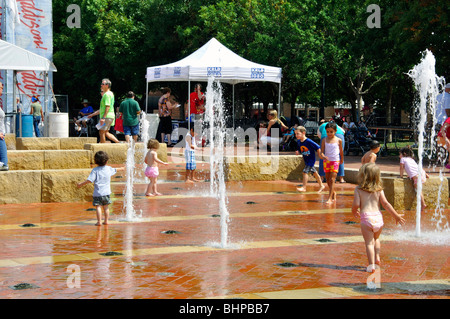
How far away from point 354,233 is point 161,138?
1511cm

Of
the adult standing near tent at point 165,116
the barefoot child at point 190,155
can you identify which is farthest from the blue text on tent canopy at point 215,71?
the barefoot child at point 190,155

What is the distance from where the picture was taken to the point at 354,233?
28.3 ft

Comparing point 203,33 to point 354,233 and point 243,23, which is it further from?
point 354,233

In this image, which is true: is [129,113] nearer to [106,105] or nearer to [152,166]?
[106,105]

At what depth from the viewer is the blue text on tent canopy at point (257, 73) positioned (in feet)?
70.7

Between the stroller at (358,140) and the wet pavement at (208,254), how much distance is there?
10.7 meters

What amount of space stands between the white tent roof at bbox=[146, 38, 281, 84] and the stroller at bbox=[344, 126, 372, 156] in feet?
10.0

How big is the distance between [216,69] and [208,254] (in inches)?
577

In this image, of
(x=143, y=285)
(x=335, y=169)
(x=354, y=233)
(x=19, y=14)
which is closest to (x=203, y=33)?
(x=19, y=14)

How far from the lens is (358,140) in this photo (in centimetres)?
2184

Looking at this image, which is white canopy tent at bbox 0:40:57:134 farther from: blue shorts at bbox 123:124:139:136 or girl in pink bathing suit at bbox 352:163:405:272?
girl in pink bathing suit at bbox 352:163:405:272

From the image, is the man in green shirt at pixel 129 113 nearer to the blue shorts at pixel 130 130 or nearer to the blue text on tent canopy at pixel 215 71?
the blue shorts at pixel 130 130

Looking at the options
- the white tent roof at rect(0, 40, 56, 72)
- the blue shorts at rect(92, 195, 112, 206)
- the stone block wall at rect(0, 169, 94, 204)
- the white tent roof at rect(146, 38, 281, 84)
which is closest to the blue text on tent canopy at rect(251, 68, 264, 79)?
the white tent roof at rect(146, 38, 281, 84)

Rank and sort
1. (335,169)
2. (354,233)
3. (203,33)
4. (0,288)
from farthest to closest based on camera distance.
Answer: (203,33)
(335,169)
(354,233)
(0,288)
